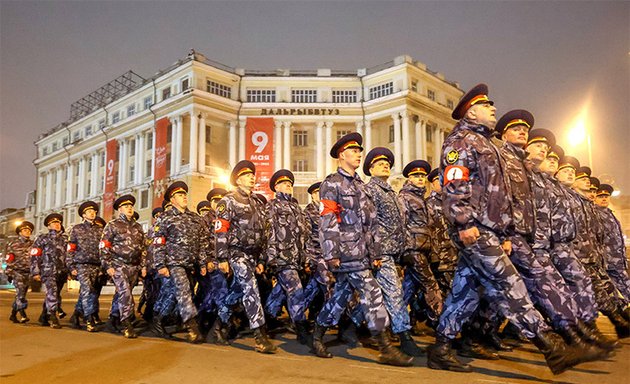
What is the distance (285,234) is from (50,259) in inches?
228

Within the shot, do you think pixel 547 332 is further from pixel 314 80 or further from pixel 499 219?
pixel 314 80

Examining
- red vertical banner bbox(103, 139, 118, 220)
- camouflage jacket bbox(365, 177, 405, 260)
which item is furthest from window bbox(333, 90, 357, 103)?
camouflage jacket bbox(365, 177, 405, 260)

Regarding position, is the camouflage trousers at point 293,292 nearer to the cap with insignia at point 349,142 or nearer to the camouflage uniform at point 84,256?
the cap with insignia at point 349,142

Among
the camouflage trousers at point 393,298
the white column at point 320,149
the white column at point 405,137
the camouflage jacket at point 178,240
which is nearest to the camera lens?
the camouflage trousers at point 393,298

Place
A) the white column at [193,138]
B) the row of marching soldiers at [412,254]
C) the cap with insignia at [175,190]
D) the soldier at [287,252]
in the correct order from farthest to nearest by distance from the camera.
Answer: the white column at [193,138]
the cap with insignia at [175,190]
the soldier at [287,252]
the row of marching soldiers at [412,254]

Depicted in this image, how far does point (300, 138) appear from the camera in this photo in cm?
5112

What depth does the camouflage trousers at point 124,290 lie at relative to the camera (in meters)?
7.96

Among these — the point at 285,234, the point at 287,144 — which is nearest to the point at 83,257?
the point at 285,234

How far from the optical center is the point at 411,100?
158ft

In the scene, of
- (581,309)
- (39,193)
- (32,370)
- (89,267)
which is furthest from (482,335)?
(39,193)

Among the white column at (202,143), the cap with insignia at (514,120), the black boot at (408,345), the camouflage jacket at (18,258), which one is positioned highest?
the white column at (202,143)

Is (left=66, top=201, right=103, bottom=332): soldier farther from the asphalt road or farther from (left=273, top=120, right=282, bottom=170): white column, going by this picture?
(left=273, top=120, right=282, bottom=170): white column

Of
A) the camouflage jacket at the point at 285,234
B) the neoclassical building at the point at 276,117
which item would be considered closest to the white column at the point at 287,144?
the neoclassical building at the point at 276,117

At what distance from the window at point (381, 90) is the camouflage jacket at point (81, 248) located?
41999 millimetres
